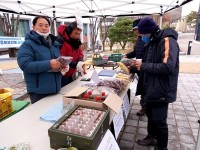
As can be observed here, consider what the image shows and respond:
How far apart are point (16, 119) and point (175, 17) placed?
132ft

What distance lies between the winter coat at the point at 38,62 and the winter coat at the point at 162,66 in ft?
3.02

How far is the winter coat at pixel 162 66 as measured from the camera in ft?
4.90

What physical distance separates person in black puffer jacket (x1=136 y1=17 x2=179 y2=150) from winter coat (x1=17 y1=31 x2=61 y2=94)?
89 centimetres

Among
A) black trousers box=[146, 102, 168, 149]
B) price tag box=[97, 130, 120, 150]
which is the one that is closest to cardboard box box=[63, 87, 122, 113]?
price tag box=[97, 130, 120, 150]

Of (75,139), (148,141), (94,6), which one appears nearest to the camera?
(75,139)

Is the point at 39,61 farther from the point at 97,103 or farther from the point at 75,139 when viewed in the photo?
the point at 75,139

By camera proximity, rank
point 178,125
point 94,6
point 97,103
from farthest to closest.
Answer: point 94,6 → point 178,125 → point 97,103

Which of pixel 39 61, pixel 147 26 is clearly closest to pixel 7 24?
pixel 39 61

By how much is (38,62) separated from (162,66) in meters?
1.12

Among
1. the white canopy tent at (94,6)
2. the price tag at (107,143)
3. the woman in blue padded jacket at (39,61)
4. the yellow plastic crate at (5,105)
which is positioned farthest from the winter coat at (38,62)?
the white canopy tent at (94,6)

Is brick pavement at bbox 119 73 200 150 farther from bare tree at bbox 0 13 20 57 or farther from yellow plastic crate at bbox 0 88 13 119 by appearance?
bare tree at bbox 0 13 20 57

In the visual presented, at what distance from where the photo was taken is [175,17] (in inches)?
1409

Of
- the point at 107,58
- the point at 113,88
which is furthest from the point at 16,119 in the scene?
the point at 107,58

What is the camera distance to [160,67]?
1.52 metres
